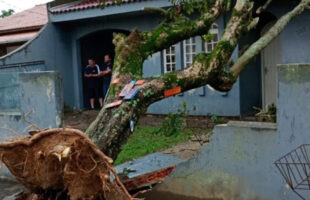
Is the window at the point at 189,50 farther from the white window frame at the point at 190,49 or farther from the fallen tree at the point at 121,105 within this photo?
the fallen tree at the point at 121,105

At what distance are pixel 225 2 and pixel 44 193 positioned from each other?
3.84m

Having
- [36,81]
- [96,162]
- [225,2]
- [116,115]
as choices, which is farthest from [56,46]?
[96,162]

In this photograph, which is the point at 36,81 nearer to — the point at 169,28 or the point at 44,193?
the point at 169,28

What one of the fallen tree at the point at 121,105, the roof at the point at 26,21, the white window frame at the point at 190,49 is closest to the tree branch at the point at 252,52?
the fallen tree at the point at 121,105

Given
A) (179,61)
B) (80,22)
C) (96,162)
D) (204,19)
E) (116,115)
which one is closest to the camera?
(96,162)

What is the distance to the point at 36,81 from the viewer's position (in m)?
7.48

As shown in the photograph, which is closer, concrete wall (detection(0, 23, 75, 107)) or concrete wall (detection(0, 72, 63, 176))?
concrete wall (detection(0, 72, 63, 176))

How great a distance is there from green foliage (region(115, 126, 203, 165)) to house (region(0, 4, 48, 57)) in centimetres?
723

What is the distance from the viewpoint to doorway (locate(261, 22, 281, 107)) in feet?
40.6

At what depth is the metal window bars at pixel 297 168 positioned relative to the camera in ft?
17.0

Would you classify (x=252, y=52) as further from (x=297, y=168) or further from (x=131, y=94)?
(x=131, y=94)

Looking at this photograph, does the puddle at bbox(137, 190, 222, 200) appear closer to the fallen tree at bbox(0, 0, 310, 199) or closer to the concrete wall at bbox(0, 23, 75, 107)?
the fallen tree at bbox(0, 0, 310, 199)

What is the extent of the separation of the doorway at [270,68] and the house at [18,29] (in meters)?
7.93

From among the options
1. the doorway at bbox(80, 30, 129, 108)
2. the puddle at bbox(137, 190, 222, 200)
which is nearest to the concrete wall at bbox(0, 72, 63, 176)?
the puddle at bbox(137, 190, 222, 200)
